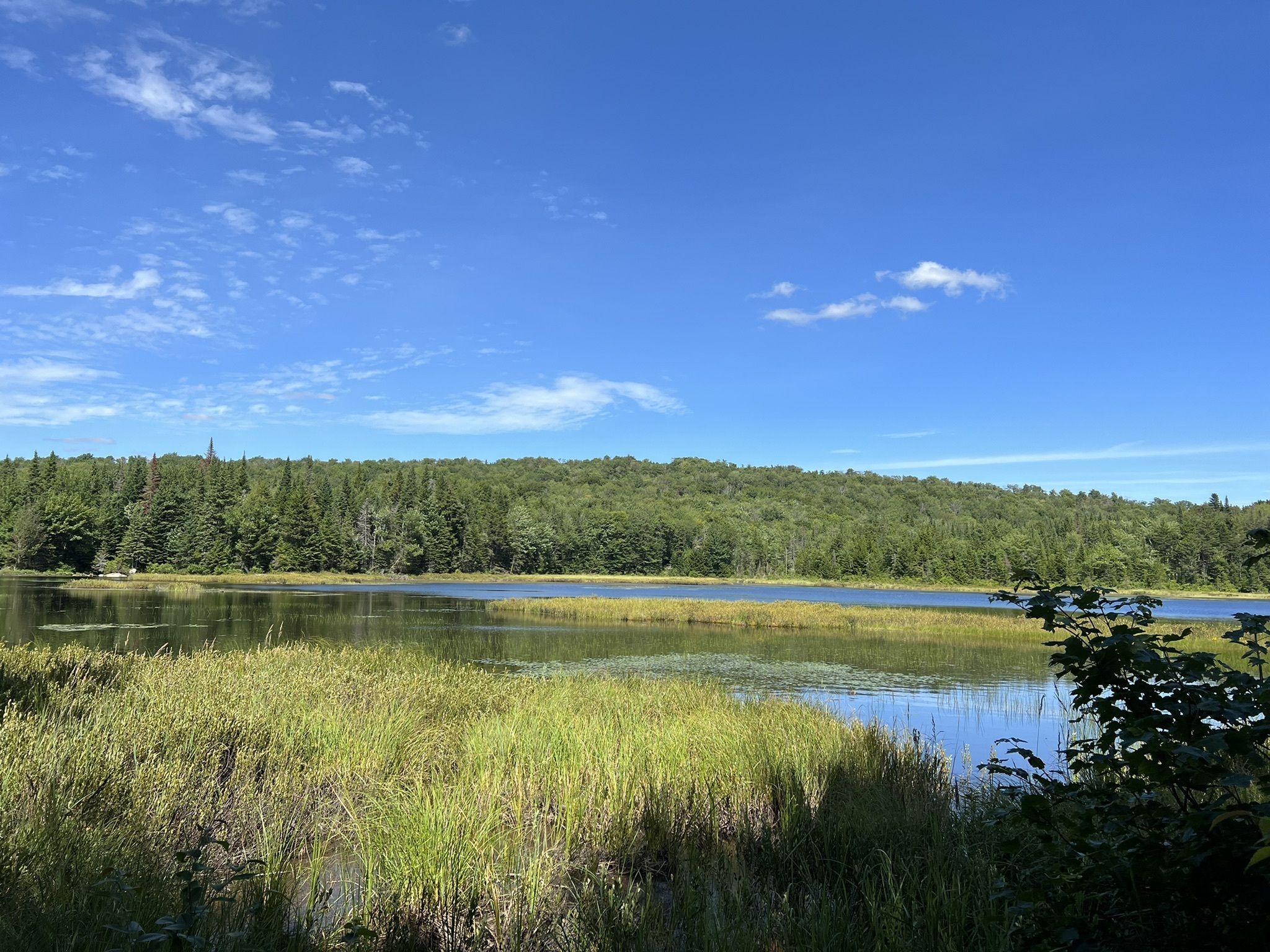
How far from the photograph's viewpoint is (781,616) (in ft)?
129

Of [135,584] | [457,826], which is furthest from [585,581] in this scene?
[457,826]

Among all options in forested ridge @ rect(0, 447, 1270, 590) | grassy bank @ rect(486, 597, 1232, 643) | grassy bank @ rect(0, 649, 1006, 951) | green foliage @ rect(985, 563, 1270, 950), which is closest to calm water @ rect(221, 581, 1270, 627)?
forested ridge @ rect(0, 447, 1270, 590)

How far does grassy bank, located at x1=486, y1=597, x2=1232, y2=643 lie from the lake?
7.78ft

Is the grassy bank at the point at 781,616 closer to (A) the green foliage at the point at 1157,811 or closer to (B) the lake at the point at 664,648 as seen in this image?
(B) the lake at the point at 664,648

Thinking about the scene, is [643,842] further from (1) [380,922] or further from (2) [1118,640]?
(2) [1118,640]

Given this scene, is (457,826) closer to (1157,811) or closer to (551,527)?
(1157,811)

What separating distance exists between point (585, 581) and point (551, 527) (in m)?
25.1

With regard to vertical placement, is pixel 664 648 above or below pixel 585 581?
above

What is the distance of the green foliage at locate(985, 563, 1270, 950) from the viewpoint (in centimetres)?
236

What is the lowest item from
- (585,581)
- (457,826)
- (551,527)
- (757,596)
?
(585,581)

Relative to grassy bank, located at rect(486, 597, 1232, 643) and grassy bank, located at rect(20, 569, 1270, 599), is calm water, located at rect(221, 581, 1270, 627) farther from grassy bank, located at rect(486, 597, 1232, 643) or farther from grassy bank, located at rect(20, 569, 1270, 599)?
grassy bank, located at rect(486, 597, 1232, 643)

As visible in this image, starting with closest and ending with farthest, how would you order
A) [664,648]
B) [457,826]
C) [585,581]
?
[457,826], [664,648], [585,581]

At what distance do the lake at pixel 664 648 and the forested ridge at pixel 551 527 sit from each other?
104 ft

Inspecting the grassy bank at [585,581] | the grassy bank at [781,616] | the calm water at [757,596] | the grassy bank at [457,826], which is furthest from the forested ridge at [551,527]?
the grassy bank at [457,826]
